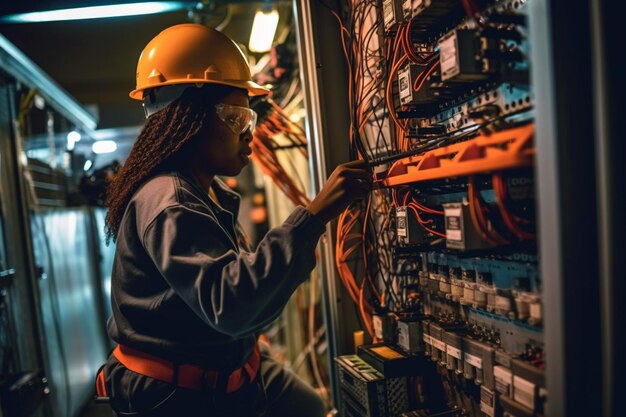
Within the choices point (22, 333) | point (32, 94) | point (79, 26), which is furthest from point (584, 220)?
point (79, 26)

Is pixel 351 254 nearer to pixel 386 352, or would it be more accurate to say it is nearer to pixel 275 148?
pixel 386 352

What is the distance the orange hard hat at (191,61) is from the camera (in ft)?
4.88

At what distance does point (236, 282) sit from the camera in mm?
1094

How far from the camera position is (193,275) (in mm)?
1122

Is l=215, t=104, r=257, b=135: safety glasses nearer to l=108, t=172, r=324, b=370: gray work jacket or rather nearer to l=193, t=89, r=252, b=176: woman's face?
l=193, t=89, r=252, b=176: woman's face

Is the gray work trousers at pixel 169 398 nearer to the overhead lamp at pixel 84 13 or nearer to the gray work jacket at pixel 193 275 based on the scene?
the gray work jacket at pixel 193 275

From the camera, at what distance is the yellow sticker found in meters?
1.49

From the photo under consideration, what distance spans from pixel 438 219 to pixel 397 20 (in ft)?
2.05

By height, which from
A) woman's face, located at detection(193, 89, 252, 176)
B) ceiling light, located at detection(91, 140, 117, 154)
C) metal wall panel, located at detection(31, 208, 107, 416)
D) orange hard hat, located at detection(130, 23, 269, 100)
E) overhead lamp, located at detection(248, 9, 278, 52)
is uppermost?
overhead lamp, located at detection(248, 9, 278, 52)

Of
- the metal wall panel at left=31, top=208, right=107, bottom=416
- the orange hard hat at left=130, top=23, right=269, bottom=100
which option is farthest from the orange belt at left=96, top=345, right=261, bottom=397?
the metal wall panel at left=31, top=208, right=107, bottom=416

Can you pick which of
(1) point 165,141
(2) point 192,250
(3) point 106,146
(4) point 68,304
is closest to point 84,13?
(1) point 165,141

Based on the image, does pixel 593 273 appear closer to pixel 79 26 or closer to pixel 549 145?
pixel 549 145

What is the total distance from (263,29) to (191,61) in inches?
63.3

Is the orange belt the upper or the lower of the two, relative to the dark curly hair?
lower
